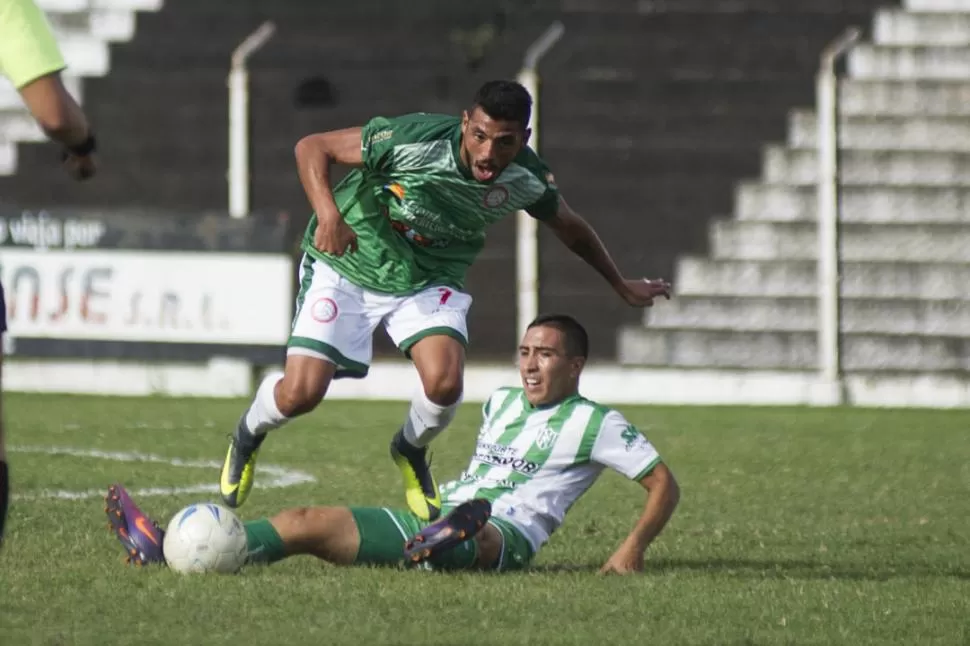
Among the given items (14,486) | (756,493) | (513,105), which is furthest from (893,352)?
(513,105)

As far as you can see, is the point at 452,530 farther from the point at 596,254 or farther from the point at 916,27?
the point at 916,27

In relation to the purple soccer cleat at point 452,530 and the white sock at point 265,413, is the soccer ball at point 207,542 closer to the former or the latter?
the purple soccer cleat at point 452,530

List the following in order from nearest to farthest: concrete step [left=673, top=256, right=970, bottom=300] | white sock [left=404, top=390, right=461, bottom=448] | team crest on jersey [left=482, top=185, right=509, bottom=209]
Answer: team crest on jersey [left=482, top=185, right=509, bottom=209] < white sock [left=404, top=390, right=461, bottom=448] < concrete step [left=673, top=256, right=970, bottom=300]

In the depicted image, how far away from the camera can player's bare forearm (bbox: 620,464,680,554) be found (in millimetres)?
6430

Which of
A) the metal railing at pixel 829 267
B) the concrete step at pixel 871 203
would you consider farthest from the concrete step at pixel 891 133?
the metal railing at pixel 829 267

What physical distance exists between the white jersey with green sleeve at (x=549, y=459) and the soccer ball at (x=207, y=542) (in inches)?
35.3

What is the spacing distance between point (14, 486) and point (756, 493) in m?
3.48

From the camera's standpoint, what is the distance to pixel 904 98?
17.8 m

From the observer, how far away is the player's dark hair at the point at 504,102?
668 centimetres

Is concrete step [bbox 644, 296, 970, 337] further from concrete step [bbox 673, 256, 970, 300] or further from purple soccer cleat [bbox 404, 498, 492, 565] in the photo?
purple soccer cleat [bbox 404, 498, 492, 565]

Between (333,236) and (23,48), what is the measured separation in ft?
7.28

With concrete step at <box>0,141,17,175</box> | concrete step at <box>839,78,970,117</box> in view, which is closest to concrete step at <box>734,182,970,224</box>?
concrete step at <box>839,78,970,117</box>

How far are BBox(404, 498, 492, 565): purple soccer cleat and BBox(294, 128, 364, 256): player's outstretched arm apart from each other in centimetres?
104

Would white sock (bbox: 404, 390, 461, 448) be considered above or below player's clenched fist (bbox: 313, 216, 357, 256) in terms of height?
below
